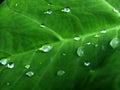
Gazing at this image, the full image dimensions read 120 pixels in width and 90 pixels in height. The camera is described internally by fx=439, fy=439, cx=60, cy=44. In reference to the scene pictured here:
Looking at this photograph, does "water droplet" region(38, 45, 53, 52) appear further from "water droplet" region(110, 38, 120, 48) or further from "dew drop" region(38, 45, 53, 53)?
"water droplet" region(110, 38, 120, 48)

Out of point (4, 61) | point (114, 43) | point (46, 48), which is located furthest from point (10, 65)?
point (114, 43)

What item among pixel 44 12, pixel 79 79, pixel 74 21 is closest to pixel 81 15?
pixel 74 21

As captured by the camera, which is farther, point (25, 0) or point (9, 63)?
point (25, 0)

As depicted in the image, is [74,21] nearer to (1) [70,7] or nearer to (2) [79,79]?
(1) [70,7]

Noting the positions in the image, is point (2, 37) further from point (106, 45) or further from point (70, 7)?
point (106, 45)

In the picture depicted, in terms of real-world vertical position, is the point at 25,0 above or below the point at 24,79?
above

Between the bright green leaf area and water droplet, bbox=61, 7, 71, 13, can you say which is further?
water droplet, bbox=61, 7, 71, 13

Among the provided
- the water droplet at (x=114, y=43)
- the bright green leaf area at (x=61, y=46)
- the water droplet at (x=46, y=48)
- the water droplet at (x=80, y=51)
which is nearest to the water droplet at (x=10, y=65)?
the bright green leaf area at (x=61, y=46)

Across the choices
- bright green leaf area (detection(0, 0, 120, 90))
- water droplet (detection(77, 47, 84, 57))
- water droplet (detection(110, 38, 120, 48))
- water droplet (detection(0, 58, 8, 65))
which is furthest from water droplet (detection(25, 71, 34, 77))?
water droplet (detection(110, 38, 120, 48))

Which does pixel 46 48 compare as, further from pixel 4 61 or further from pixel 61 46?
pixel 4 61
